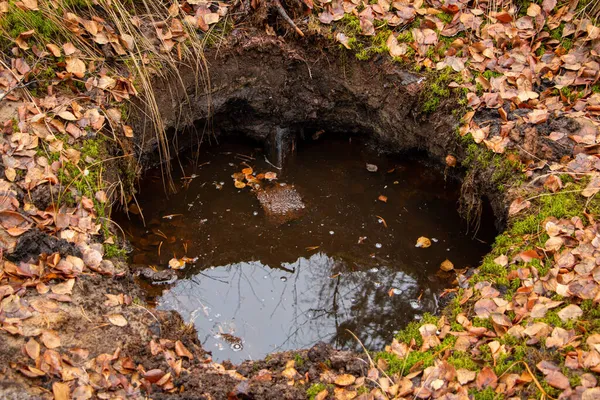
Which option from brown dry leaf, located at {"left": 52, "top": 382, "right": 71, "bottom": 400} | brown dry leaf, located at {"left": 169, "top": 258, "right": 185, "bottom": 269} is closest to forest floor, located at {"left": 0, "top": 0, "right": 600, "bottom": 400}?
brown dry leaf, located at {"left": 52, "top": 382, "right": 71, "bottom": 400}

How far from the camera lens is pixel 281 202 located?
388 centimetres

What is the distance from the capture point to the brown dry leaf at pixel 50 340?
7.75ft

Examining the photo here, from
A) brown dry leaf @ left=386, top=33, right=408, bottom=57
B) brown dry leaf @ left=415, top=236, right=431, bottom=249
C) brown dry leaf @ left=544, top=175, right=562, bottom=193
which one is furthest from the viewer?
brown dry leaf @ left=386, top=33, right=408, bottom=57

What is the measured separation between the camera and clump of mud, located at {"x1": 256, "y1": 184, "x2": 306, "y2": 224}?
3793 millimetres

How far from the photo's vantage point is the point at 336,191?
3.99 meters

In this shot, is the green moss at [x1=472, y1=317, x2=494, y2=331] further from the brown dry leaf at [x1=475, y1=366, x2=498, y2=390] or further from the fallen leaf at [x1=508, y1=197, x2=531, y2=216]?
the fallen leaf at [x1=508, y1=197, x2=531, y2=216]

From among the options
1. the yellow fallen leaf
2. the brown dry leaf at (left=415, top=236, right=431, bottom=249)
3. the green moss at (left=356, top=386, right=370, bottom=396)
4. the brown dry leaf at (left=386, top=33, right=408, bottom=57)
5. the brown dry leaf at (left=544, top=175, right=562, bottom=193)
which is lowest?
the brown dry leaf at (left=415, top=236, right=431, bottom=249)

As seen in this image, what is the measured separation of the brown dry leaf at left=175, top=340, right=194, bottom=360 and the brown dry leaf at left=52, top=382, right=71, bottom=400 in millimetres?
524

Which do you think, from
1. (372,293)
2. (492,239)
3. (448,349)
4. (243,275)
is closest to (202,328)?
(243,275)

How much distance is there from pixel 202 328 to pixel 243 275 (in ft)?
1.53

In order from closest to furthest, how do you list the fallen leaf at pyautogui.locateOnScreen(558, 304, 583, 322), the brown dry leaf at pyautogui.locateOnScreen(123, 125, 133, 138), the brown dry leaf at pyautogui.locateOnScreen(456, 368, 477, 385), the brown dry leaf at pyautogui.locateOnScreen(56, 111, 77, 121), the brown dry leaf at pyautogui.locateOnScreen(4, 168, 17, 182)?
1. the brown dry leaf at pyautogui.locateOnScreen(456, 368, 477, 385)
2. the fallen leaf at pyautogui.locateOnScreen(558, 304, 583, 322)
3. the brown dry leaf at pyautogui.locateOnScreen(4, 168, 17, 182)
4. the brown dry leaf at pyautogui.locateOnScreen(56, 111, 77, 121)
5. the brown dry leaf at pyautogui.locateOnScreen(123, 125, 133, 138)

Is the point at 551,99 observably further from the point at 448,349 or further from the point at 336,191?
the point at 448,349

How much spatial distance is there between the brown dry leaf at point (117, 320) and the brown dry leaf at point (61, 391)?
39 centimetres

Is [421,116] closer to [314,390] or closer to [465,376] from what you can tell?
[465,376]
